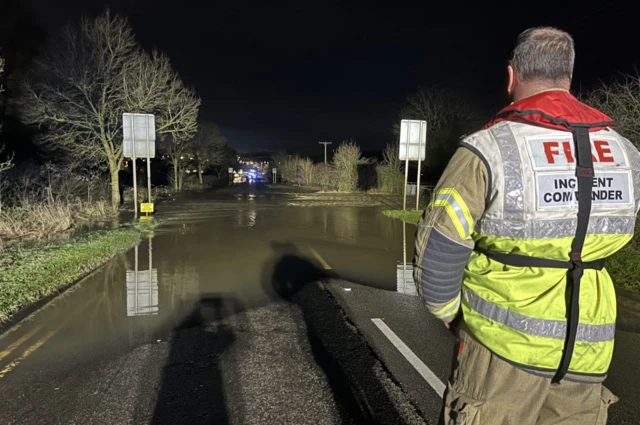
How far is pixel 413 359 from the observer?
4441 millimetres

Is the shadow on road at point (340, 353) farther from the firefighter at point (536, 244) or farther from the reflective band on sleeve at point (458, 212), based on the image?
the reflective band on sleeve at point (458, 212)

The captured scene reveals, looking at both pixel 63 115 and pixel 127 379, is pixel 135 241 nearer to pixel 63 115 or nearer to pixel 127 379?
pixel 127 379

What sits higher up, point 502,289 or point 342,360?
point 502,289

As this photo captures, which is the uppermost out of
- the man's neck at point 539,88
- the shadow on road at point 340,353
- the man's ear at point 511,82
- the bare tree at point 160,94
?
the bare tree at point 160,94

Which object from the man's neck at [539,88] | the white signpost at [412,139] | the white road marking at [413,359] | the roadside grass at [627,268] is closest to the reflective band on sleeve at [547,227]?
the man's neck at [539,88]

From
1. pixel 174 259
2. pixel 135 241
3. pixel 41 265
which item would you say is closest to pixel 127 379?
pixel 41 265

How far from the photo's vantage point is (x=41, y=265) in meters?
8.16

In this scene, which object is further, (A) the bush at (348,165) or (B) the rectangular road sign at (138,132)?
(A) the bush at (348,165)

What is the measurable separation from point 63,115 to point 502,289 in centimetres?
2210

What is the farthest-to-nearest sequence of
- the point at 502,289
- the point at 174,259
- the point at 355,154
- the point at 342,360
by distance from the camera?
the point at 355,154 < the point at 174,259 < the point at 342,360 < the point at 502,289

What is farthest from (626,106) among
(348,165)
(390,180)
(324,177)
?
(324,177)

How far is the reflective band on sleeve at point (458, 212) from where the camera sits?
160cm

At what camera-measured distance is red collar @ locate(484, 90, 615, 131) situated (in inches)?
62.1

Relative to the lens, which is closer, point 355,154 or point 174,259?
point 174,259
